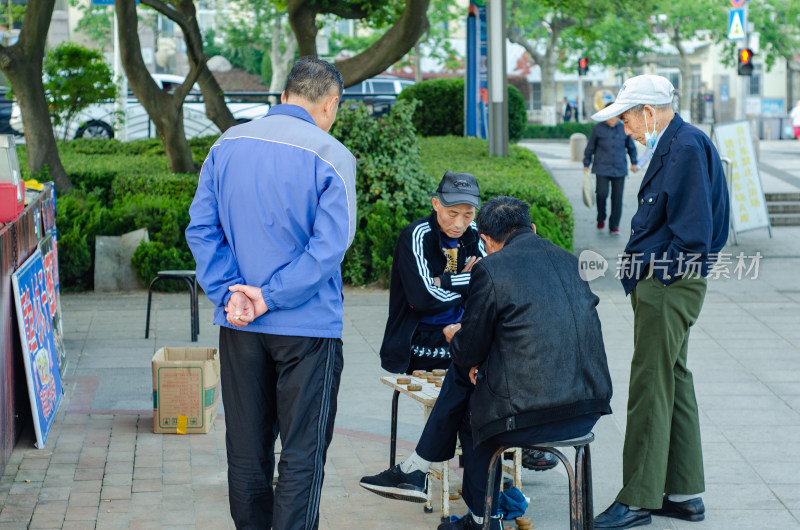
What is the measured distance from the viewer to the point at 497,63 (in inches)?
581

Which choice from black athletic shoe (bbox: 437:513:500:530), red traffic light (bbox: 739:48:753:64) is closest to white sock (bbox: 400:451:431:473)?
black athletic shoe (bbox: 437:513:500:530)

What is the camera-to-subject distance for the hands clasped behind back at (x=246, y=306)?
12.3 feet

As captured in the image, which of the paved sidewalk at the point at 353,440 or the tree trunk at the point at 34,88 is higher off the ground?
the tree trunk at the point at 34,88

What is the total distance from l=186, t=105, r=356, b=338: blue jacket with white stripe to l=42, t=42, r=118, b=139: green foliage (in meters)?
13.2

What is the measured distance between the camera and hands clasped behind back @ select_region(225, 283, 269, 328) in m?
3.74

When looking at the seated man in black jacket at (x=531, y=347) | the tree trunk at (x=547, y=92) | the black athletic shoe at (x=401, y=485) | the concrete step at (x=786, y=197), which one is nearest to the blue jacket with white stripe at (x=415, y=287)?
the black athletic shoe at (x=401, y=485)

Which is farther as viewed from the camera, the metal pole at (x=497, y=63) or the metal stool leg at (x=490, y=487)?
the metal pole at (x=497, y=63)

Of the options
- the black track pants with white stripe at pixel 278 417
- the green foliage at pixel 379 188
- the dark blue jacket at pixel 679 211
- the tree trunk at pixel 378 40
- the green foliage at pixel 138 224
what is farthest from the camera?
the tree trunk at pixel 378 40

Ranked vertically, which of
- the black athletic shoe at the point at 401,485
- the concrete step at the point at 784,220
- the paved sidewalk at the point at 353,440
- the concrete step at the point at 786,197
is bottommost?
the paved sidewalk at the point at 353,440

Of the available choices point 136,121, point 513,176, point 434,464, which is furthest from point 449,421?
point 136,121

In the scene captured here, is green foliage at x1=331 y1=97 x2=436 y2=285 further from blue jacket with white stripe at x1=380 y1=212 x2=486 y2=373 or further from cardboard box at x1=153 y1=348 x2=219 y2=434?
blue jacket with white stripe at x1=380 y1=212 x2=486 y2=373

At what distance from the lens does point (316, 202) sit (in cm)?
379

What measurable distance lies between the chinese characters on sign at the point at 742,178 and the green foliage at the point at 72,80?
30.6ft

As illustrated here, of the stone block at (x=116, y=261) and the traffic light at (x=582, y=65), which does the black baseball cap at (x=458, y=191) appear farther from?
the traffic light at (x=582, y=65)
